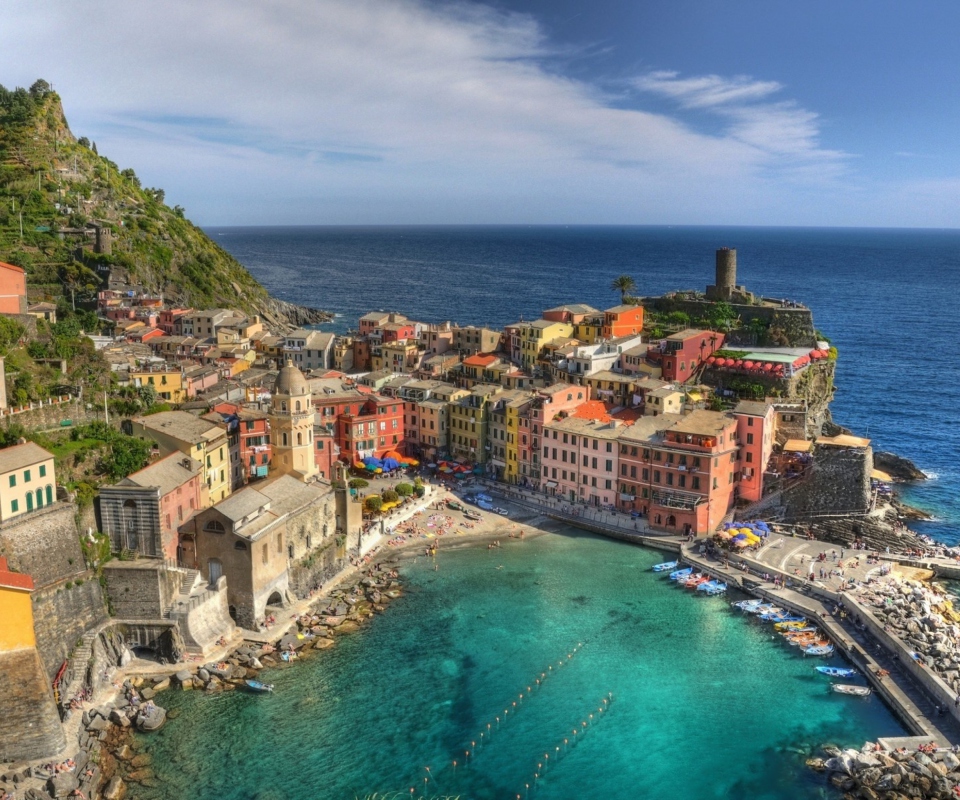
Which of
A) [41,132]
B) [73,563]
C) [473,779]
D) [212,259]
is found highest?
[41,132]

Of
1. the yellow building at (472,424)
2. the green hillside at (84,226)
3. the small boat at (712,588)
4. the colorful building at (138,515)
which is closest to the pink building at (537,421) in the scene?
the yellow building at (472,424)

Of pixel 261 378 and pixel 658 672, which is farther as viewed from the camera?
pixel 261 378

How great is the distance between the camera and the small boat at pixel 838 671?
4466 centimetres

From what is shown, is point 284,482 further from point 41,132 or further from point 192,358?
point 41,132

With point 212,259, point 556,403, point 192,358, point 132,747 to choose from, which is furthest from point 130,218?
point 132,747

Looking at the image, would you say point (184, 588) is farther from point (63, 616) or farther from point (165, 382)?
point (165, 382)

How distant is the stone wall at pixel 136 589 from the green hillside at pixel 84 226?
74.0m

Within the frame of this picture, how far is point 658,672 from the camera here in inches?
1793

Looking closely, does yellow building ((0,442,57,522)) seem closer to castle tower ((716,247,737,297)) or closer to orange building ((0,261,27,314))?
orange building ((0,261,27,314))

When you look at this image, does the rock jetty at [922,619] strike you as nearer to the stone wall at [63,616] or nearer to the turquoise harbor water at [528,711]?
the turquoise harbor water at [528,711]

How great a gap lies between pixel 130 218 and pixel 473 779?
121 metres

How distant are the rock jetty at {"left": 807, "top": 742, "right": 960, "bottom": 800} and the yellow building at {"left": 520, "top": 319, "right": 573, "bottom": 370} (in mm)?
55841

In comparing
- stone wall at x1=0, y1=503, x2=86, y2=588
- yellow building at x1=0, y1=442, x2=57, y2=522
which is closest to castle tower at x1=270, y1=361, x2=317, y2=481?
stone wall at x1=0, y1=503, x2=86, y2=588

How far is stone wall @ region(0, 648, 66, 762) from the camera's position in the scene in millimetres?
36375
